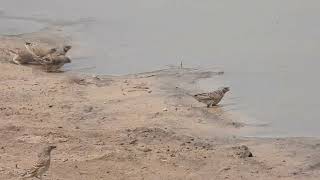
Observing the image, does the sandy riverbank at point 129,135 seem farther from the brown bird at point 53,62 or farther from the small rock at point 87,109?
the brown bird at point 53,62

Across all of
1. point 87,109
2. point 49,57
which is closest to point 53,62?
point 49,57

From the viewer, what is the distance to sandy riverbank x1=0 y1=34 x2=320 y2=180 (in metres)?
6.00

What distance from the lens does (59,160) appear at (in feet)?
19.9

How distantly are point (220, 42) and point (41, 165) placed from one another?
6082mm

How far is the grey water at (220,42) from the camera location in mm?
8609

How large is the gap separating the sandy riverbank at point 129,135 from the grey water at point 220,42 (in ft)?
2.13

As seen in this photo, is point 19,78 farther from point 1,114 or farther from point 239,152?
point 239,152

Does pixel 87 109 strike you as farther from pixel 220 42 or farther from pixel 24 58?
pixel 220 42

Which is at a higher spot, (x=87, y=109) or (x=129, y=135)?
(x=87, y=109)

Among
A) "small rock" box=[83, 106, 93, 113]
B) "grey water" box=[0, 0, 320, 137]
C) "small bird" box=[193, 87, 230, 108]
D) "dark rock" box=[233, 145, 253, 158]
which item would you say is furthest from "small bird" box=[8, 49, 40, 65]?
"dark rock" box=[233, 145, 253, 158]

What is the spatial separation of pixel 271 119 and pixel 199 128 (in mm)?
1109

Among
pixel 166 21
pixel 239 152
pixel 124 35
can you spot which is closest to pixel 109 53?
pixel 124 35

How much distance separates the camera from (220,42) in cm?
1133

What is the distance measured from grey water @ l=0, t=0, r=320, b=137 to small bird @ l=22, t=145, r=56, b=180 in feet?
8.15
